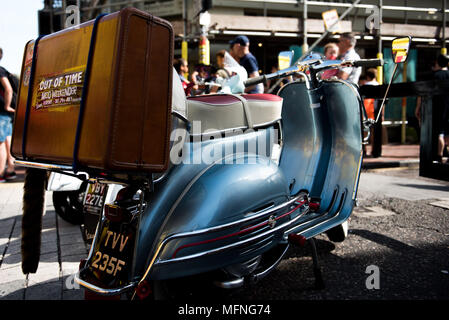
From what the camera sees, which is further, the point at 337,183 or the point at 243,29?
the point at 243,29

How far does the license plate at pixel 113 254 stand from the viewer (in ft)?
4.95

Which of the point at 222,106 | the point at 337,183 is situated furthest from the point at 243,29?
the point at 222,106

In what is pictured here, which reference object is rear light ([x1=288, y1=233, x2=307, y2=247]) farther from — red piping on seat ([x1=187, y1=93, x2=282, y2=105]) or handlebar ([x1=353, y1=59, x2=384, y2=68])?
handlebar ([x1=353, y1=59, x2=384, y2=68])

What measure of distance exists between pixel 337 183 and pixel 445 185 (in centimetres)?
292

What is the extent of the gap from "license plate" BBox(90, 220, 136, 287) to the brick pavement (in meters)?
0.62

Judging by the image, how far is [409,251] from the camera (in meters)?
2.63

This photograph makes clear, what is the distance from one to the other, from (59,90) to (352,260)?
2.03 m

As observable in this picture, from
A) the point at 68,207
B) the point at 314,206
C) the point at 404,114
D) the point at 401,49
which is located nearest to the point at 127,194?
the point at 314,206

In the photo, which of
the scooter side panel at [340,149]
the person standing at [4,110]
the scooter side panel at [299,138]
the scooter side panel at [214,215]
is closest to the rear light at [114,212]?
the scooter side panel at [214,215]

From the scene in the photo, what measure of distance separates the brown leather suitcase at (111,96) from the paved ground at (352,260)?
0.82 metres

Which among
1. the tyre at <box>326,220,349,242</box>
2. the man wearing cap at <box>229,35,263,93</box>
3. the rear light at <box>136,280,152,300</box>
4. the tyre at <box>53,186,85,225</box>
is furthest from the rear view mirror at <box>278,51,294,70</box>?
the tyre at <box>53,186,85,225</box>

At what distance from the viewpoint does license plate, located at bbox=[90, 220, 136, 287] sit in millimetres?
1510
